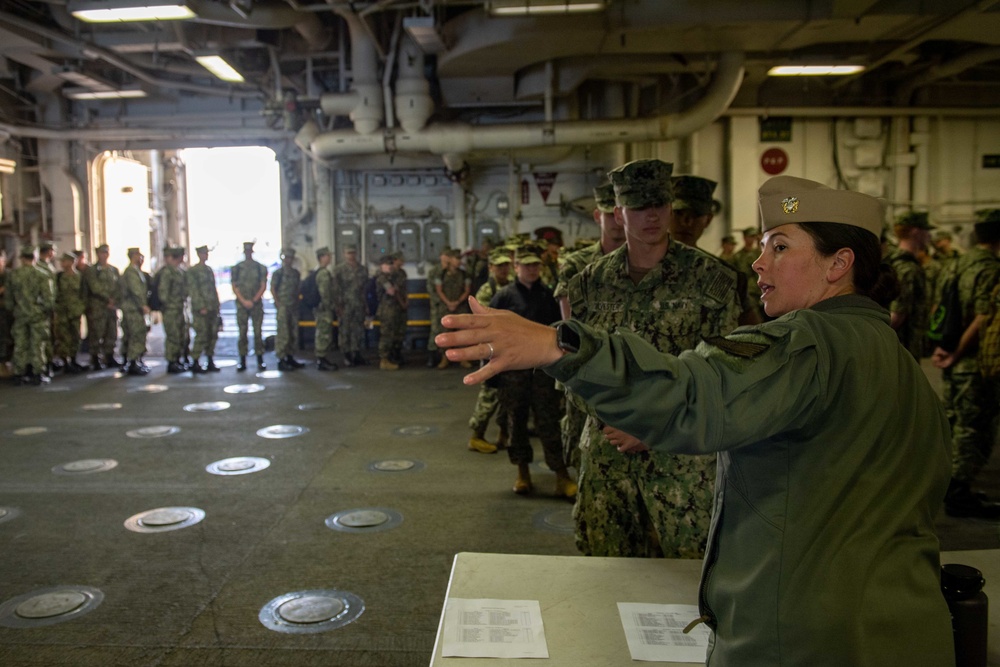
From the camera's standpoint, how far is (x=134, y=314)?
11.3m

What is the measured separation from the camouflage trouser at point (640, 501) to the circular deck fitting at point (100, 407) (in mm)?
7348

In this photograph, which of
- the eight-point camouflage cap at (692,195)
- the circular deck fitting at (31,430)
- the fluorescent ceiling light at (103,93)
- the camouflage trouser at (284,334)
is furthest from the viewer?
the fluorescent ceiling light at (103,93)

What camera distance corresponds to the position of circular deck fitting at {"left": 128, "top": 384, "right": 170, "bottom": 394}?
9.62m

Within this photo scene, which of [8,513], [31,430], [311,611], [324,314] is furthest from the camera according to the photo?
[324,314]

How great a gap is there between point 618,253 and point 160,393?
26.5 ft

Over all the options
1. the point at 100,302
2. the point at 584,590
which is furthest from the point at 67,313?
the point at 584,590

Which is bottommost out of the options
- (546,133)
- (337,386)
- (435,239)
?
(337,386)

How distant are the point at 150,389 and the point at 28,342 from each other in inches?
87.4

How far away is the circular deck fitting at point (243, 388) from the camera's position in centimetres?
945

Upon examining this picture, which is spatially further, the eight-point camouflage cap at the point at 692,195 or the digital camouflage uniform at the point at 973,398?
the digital camouflage uniform at the point at 973,398

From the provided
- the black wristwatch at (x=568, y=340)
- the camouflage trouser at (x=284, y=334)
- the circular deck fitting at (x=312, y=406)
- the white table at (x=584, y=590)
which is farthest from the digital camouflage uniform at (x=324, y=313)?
the black wristwatch at (x=568, y=340)

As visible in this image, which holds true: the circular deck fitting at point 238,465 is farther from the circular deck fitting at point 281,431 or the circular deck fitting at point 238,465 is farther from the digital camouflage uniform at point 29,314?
the digital camouflage uniform at point 29,314

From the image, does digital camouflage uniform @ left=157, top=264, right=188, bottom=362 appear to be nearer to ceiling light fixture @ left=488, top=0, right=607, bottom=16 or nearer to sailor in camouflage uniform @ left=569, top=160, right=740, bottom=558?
ceiling light fixture @ left=488, top=0, right=607, bottom=16

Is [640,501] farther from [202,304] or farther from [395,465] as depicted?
[202,304]
